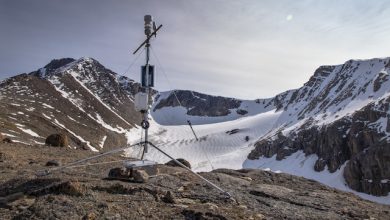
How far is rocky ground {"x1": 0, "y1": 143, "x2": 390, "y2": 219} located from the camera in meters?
9.38

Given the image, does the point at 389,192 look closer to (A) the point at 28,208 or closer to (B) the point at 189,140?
(A) the point at 28,208

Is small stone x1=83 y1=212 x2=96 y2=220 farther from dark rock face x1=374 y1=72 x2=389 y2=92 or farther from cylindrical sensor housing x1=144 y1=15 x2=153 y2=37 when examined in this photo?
dark rock face x1=374 y1=72 x2=389 y2=92

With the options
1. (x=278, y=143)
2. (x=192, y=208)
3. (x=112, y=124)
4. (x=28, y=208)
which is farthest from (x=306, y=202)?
(x=112, y=124)

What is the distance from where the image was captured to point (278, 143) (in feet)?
467

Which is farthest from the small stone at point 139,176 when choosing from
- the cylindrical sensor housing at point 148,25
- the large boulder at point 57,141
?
the large boulder at point 57,141

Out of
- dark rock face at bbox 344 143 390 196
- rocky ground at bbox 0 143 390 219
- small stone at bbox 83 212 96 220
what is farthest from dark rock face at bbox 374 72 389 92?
small stone at bbox 83 212 96 220

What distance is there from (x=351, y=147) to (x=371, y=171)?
60.1 ft

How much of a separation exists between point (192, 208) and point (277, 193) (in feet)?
17.4

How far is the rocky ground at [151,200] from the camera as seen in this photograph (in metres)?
9.38

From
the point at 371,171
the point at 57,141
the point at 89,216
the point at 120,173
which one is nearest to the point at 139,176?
the point at 120,173

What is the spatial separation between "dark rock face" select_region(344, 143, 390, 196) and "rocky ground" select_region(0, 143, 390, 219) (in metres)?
79.7

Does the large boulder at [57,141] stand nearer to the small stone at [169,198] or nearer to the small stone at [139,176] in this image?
the small stone at [139,176]

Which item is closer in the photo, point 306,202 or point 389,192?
point 306,202

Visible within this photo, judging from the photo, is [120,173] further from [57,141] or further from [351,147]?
[351,147]
